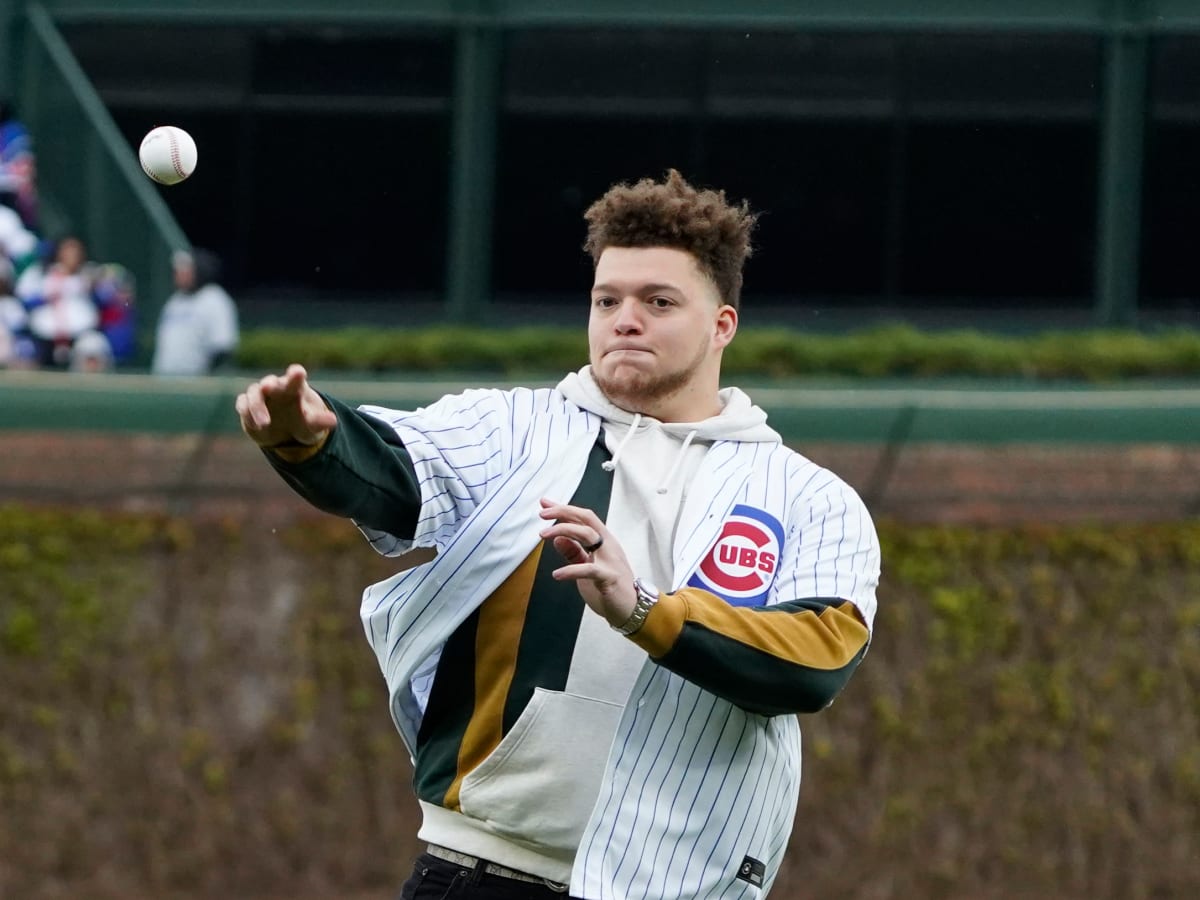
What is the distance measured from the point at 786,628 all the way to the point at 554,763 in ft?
1.82

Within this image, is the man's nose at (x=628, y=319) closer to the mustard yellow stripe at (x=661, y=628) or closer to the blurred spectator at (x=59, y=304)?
the mustard yellow stripe at (x=661, y=628)

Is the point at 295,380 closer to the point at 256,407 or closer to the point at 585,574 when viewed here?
the point at 256,407

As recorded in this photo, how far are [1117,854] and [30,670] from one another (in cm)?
573

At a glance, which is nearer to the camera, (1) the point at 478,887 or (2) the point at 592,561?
(2) the point at 592,561

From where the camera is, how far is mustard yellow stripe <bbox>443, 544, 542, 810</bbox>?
4.11 m

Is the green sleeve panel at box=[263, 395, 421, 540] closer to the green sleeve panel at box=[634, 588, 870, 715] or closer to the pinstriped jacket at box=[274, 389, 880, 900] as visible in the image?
the pinstriped jacket at box=[274, 389, 880, 900]

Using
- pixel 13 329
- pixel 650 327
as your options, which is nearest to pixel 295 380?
pixel 650 327

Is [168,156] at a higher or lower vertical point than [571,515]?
higher

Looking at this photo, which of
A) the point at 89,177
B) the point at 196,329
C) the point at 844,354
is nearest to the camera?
the point at 196,329

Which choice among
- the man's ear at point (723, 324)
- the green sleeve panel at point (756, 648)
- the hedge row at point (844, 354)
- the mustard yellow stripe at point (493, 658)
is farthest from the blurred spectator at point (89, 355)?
the green sleeve panel at point (756, 648)

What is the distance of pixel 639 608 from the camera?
3.72 m

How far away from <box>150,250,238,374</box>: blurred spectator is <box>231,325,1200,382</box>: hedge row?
89 cm

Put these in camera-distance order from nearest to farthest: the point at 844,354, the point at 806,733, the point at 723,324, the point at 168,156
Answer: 1. the point at 723,324
2. the point at 168,156
3. the point at 806,733
4. the point at 844,354

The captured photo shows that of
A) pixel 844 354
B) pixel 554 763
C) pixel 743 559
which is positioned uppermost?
pixel 844 354
